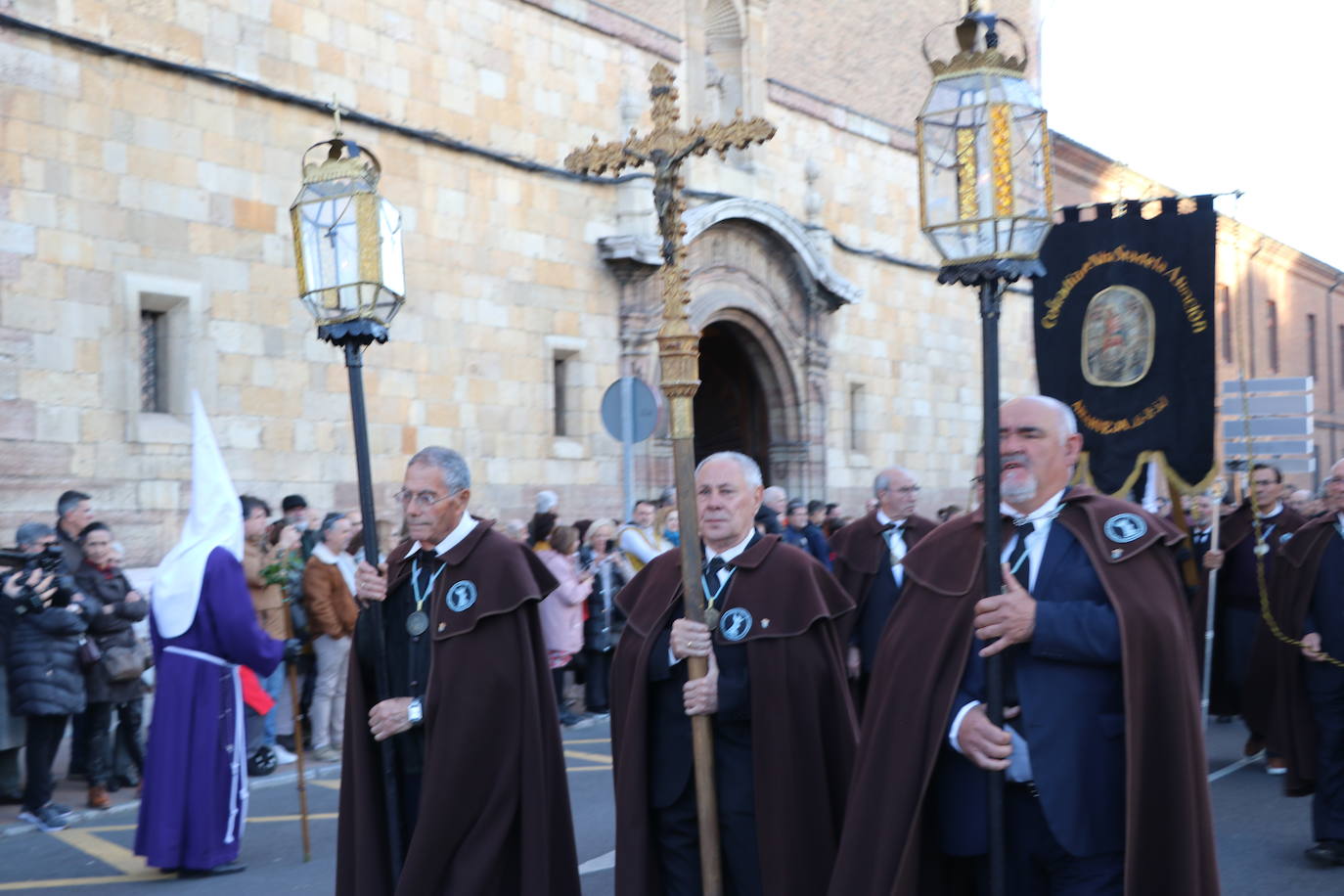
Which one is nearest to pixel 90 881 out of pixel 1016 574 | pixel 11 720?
pixel 11 720

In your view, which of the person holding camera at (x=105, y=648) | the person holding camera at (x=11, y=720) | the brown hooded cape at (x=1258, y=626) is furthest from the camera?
the brown hooded cape at (x=1258, y=626)

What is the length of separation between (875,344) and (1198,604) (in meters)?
10.8

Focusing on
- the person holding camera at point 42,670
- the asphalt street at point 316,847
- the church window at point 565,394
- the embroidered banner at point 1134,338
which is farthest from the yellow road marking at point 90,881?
the church window at point 565,394

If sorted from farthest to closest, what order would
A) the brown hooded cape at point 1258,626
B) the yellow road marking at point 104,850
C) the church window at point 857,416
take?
the church window at point 857,416 < the brown hooded cape at point 1258,626 < the yellow road marking at point 104,850

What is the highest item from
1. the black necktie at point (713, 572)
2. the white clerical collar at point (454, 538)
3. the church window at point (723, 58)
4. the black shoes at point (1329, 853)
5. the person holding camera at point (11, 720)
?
the church window at point (723, 58)

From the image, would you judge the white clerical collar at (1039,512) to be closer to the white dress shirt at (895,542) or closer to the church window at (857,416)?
the white dress shirt at (895,542)

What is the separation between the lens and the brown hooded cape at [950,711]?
390 cm

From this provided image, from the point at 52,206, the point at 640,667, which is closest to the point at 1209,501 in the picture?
the point at 640,667

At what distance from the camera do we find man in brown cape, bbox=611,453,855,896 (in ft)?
16.4

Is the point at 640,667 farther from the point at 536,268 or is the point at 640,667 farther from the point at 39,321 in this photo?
the point at 536,268

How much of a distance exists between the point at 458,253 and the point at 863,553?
25.6 feet

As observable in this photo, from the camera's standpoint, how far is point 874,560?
28.1 feet

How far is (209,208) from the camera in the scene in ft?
42.5

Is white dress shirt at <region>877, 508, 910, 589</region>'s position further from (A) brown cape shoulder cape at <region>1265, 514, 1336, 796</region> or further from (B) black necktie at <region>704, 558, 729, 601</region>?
(B) black necktie at <region>704, 558, 729, 601</region>
